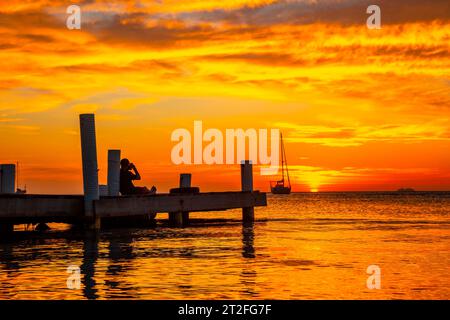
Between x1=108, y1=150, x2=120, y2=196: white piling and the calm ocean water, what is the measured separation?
3067 mm

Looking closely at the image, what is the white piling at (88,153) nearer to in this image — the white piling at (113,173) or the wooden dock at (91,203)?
the wooden dock at (91,203)

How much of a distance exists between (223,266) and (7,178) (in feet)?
59.8

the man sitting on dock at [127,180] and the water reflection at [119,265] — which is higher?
the man sitting on dock at [127,180]

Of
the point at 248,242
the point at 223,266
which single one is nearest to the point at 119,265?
the point at 223,266

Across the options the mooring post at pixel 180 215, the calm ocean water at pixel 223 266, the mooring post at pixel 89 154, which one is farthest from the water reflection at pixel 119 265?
the mooring post at pixel 180 215

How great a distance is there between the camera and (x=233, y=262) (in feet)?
72.3

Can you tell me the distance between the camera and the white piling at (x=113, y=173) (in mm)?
36438

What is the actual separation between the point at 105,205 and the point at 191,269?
37.9 ft

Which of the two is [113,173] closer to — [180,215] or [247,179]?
[180,215]

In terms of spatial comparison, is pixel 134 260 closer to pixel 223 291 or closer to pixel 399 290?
pixel 223 291

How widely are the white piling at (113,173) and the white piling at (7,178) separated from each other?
177 inches

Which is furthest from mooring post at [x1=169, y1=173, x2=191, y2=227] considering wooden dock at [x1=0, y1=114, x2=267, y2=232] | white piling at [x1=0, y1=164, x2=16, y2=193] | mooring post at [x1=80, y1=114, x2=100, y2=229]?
mooring post at [x1=80, y1=114, x2=100, y2=229]

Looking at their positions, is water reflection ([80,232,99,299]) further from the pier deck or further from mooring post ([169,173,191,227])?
mooring post ([169,173,191,227])
